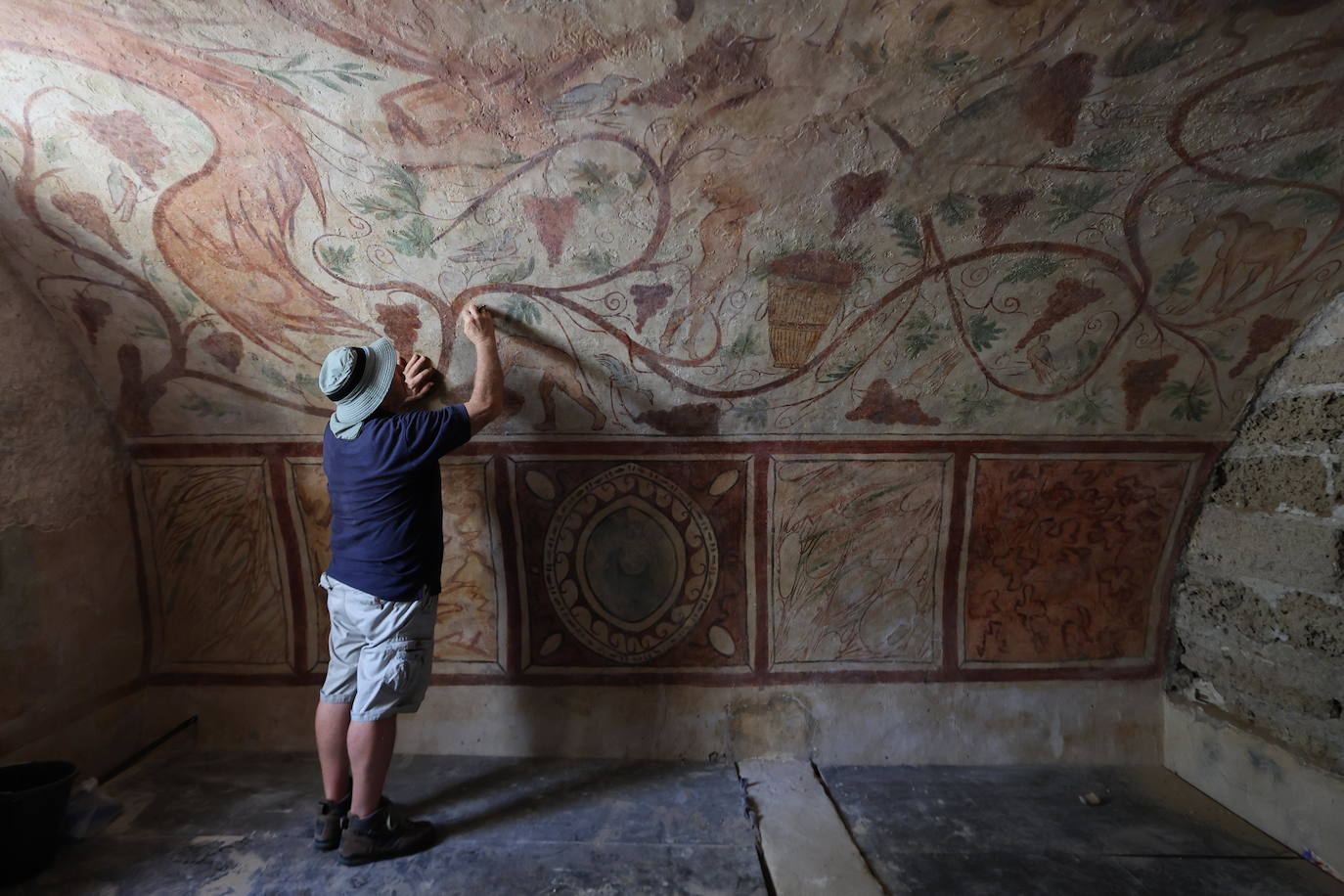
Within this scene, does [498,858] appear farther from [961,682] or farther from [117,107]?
[117,107]

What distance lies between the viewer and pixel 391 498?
2582 mm

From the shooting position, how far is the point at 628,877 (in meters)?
2.50

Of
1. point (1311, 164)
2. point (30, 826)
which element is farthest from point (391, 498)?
point (1311, 164)

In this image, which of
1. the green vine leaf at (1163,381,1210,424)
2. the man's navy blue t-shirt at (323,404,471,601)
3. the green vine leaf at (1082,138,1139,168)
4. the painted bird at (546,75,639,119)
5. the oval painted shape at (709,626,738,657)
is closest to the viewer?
the painted bird at (546,75,639,119)

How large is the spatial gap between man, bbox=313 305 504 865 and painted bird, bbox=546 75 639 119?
2.80 ft

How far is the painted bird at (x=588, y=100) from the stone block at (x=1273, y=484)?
2.99 metres

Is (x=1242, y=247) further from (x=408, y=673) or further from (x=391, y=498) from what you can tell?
(x=408, y=673)

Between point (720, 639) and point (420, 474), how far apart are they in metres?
1.57

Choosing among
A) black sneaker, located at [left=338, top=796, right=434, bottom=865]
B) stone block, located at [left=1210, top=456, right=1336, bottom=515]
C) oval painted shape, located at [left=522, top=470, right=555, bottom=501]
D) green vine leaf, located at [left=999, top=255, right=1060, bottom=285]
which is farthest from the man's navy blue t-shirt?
stone block, located at [left=1210, top=456, right=1336, bottom=515]

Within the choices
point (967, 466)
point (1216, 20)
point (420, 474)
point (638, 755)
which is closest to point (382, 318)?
point (420, 474)

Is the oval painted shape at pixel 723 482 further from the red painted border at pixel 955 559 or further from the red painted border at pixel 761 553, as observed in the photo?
the red painted border at pixel 955 559

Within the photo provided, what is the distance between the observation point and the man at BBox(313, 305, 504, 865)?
2.53 meters

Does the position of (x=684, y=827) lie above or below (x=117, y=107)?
below

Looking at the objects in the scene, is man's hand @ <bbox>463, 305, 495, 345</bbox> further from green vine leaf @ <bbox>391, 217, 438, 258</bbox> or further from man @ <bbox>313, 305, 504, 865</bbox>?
green vine leaf @ <bbox>391, 217, 438, 258</bbox>
